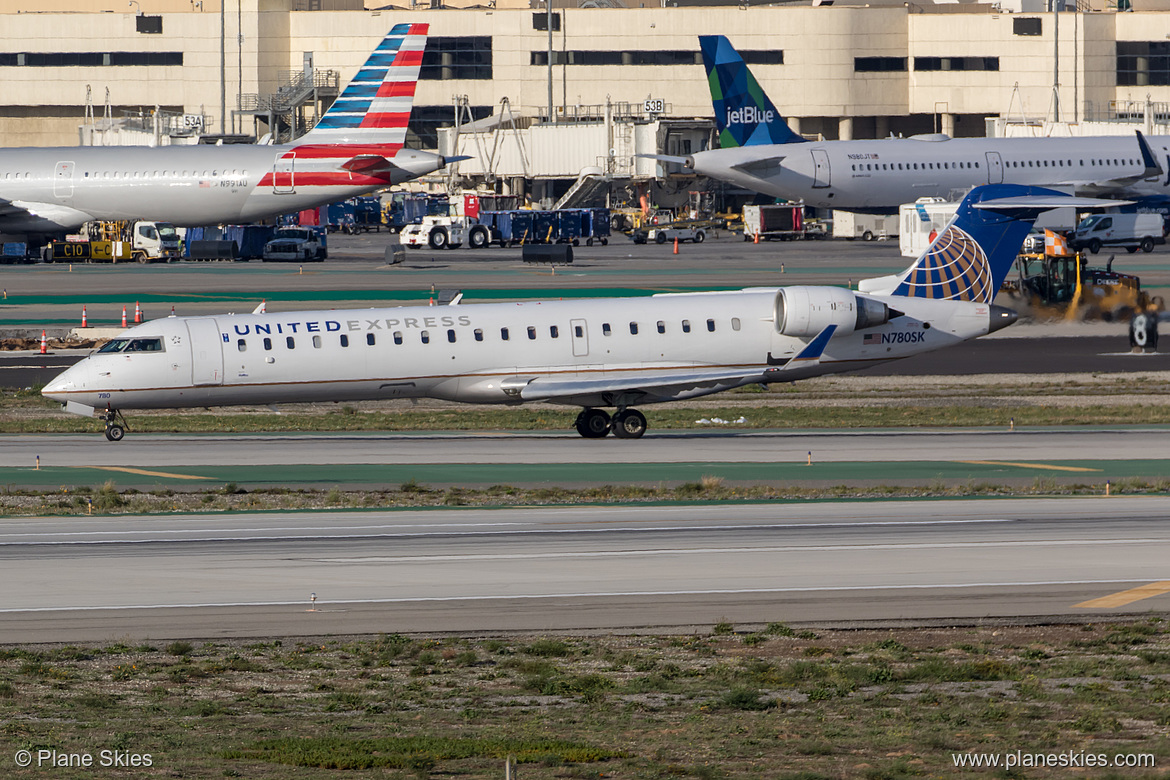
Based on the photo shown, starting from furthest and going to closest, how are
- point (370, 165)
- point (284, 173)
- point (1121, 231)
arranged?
1. point (1121, 231)
2. point (370, 165)
3. point (284, 173)

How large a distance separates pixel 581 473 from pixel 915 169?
211 ft

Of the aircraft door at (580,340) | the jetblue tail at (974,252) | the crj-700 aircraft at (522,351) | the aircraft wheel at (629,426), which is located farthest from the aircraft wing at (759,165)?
the aircraft door at (580,340)

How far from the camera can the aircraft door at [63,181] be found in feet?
286

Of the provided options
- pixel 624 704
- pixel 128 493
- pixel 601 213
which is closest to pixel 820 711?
pixel 624 704

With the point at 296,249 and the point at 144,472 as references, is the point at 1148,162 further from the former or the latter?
the point at 144,472

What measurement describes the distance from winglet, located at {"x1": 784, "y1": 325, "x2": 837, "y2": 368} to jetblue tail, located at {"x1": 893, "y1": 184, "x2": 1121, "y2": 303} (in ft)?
10.9

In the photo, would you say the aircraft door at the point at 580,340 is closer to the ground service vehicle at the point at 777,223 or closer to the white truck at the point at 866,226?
the white truck at the point at 866,226

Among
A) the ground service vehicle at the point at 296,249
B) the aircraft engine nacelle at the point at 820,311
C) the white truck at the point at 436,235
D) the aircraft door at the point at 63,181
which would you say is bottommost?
the aircraft engine nacelle at the point at 820,311

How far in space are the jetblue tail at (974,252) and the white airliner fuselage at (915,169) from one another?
50.6 meters

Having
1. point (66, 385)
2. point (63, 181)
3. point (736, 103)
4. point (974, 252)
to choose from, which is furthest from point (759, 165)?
point (66, 385)

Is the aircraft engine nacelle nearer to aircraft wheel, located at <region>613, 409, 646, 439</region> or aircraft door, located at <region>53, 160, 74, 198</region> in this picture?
aircraft wheel, located at <region>613, 409, 646, 439</region>

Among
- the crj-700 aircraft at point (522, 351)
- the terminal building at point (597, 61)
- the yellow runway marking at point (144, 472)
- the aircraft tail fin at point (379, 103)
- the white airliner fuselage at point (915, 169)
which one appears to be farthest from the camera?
the terminal building at point (597, 61)

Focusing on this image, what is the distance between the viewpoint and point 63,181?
87375 mm

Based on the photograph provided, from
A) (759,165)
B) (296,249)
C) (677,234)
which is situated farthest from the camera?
(677,234)
